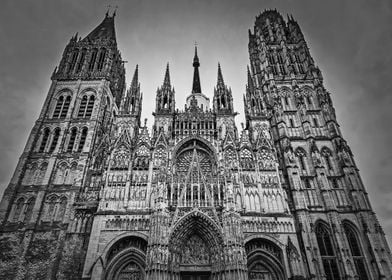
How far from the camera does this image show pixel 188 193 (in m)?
22.1

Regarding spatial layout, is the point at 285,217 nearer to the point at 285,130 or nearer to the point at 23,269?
the point at 285,130

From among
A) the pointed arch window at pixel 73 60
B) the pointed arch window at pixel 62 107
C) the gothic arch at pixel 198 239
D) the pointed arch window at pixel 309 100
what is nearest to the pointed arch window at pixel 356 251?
the gothic arch at pixel 198 239

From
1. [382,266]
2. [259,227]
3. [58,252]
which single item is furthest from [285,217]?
[58,252]

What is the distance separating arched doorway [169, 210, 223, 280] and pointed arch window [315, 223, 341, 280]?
887 centimetres

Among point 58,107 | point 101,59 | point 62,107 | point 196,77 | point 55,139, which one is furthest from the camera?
point 196,77

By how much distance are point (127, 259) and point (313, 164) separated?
1884cm

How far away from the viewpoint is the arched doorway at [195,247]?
1962 cm

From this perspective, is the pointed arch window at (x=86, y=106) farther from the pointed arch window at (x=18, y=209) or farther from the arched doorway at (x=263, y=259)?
the arched doorway at (x=263, y=259)

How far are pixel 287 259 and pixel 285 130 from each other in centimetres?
1306

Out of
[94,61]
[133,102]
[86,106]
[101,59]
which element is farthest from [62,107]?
[101,59]

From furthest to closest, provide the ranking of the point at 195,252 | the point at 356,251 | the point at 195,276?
1. the point at 356,251
2. the point at 195,252
3. the point at 195,276

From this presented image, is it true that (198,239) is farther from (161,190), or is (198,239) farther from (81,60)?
(81,60)

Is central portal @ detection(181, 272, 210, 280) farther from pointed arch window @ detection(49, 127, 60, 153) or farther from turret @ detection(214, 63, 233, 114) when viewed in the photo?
pointed arch window @ detection(49, 127, 60, 153)

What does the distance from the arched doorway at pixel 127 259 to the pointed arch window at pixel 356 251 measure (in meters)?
16.9
